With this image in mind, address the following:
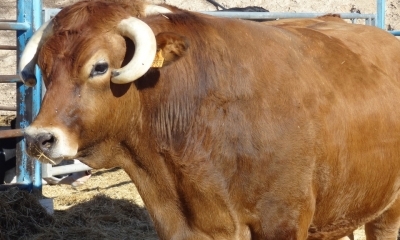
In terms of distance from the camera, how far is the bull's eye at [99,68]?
3.42 metres

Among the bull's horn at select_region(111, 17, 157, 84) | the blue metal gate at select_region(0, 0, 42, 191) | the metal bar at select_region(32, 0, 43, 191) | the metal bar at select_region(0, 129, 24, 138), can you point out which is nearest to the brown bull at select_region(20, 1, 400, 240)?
the bull's horn at select_region(111, 17, 157, 84)

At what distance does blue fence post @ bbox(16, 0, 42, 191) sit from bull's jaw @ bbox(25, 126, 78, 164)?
9.33 feet

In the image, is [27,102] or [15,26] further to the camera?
[27,102]

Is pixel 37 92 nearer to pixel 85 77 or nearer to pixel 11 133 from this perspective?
pixel 11 133

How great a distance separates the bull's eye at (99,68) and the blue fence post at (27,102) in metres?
2.77

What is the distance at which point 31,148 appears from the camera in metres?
3.35

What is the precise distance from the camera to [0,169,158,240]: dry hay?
6051mm

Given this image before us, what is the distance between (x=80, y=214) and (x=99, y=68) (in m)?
3.60

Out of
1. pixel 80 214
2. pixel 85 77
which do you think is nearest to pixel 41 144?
pixel 85 77

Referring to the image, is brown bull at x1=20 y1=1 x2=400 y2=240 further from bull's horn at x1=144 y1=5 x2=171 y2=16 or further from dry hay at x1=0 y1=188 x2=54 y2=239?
dry hay at x1=0 y1=188 x2=54 y2=239

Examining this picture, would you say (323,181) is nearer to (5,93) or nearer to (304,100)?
(304,100)

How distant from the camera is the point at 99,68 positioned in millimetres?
3432

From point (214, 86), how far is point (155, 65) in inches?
14.3

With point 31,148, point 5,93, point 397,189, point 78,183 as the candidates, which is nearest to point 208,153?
point 31,148
